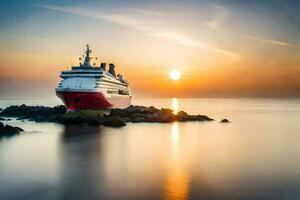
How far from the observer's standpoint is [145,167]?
90.8 feet

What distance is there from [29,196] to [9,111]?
7279cm

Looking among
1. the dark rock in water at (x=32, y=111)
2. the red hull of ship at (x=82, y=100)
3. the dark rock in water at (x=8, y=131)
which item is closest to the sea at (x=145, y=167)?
the dark rock in water at (x=8, y=131)

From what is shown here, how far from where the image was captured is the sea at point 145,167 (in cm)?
1981

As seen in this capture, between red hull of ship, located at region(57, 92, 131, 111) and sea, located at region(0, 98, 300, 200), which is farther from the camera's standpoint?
red hull of ship, located at region(57, 92, 131, 111)

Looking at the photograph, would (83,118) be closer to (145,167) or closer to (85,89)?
(85,89)

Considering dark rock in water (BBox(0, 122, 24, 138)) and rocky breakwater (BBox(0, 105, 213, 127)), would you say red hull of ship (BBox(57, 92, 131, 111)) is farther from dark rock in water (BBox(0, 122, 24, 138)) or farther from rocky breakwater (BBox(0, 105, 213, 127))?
dark rock in water (BBox(0, 122, 24, 138))

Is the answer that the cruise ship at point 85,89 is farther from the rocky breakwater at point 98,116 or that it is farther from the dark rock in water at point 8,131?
A: the dark rock in water at point 8,131

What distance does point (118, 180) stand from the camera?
22.9 metres

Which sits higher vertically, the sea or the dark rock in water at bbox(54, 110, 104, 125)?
the dark rock in water at bbox(54, 110, 104, 125)

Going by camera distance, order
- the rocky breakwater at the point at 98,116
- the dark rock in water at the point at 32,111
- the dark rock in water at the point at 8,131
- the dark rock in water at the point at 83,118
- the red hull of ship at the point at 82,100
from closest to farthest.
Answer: the dark rock in water at the point at 8,131 → the dark rock in water at the point at 83,118 → the rocky breakwater at the point at 98,116 → the red hull of ship at the point at 82,100 → the dark rock in water at the point at 32,111

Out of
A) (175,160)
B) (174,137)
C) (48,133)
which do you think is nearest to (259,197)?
(175,160)

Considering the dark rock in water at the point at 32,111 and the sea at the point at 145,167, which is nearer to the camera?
the sea at the point at 145,167

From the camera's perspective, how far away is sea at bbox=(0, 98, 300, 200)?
19.8 meters

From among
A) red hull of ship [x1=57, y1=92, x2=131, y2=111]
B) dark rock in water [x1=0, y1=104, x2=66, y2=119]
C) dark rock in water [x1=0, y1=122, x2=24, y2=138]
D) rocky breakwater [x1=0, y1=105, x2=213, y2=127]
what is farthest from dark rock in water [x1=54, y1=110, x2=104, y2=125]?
dark rock in water [x1=0, y1=122, x2=24, y2=138]
